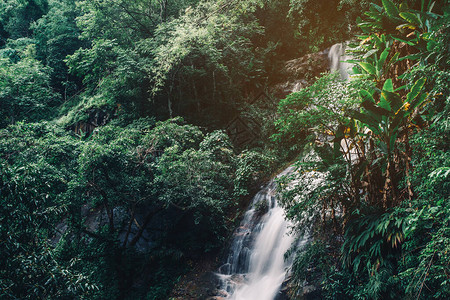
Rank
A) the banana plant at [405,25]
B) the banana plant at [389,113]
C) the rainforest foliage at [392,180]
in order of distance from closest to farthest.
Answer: the rainforest foliage at [392,180] → the banana plant at [389,113] → the banana plant at [405,25]

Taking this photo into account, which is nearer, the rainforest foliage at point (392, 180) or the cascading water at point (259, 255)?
the rainforest foliage at point (392, 180)

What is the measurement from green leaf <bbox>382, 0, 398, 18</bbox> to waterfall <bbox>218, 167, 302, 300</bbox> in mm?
Result: 4645

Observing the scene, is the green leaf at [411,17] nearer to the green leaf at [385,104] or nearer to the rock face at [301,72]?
the green leaf at [385,104]

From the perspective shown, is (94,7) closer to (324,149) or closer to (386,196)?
(324,149)

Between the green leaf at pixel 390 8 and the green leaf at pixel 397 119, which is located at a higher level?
the green leaf at pixel 390 8

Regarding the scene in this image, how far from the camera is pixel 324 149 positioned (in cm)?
515

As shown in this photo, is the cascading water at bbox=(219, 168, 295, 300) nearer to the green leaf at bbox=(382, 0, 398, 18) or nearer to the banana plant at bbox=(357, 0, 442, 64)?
the banana plant at bbox=(357, 0, 442, 64)

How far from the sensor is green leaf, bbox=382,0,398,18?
5.15 metres

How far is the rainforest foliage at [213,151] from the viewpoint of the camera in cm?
388

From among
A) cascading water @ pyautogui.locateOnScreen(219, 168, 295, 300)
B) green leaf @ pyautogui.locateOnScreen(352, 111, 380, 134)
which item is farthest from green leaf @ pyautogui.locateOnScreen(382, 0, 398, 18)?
cascading water @ pyautogui.locateOnScreen(219, 168, 295, 300)

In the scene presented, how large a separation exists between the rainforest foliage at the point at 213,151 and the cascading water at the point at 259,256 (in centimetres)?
86

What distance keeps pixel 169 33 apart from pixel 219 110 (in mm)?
4388

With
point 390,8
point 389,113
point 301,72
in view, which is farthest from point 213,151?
point 301,72

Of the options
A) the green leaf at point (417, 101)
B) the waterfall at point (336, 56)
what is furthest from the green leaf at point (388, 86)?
the waterfall at point (336, 56)
